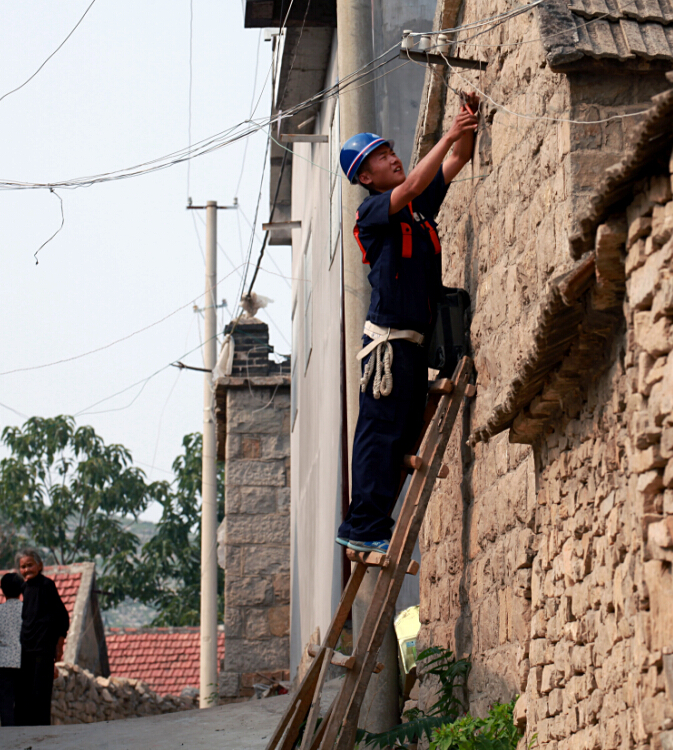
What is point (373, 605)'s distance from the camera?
4.69 meters

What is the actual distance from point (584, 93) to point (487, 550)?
1979mm

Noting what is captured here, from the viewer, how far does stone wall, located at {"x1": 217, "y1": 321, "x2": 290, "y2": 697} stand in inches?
534

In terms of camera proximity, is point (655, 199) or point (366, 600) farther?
point (366, 600)

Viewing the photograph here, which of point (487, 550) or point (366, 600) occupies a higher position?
point (487, 550)

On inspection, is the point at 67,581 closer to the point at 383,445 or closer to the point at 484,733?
the point at 383,445

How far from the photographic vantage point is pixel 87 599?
17.2 metres

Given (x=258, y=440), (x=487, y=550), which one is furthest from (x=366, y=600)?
(x=258, y=440)

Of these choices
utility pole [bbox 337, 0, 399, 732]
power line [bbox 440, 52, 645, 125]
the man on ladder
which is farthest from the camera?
utility pole [bbox 337, 0, 399, 732]

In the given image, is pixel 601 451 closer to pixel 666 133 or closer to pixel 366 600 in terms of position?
pixel 666 133

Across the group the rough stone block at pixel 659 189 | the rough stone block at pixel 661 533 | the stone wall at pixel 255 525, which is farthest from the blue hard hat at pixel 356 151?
the stone wall at pixel 255 525

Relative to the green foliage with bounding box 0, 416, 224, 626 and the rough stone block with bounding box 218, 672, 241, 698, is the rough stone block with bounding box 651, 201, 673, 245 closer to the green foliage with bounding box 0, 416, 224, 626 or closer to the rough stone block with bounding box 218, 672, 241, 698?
→ the rough stone block with bounding box 218, 672, 241, 698

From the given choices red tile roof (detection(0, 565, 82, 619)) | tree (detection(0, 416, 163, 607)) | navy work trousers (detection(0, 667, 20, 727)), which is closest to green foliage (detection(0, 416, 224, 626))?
tree (detection(0, 416, 163, 607))

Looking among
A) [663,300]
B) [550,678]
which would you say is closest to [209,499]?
[550,678]

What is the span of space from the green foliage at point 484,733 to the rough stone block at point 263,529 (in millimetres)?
10054
